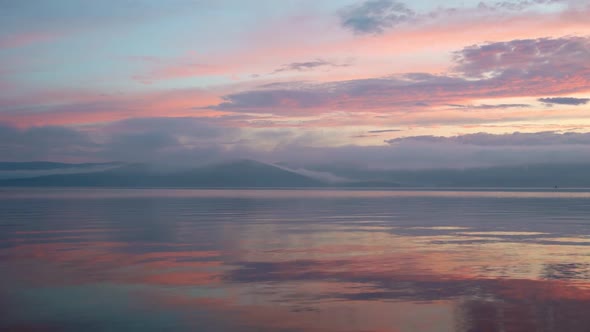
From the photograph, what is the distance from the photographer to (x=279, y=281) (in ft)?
57.6

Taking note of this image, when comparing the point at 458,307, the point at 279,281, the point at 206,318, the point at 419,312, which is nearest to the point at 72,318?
the point at 206,318

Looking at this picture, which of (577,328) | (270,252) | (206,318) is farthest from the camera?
(270,252)

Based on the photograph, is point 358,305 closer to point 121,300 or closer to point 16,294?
point 121,300

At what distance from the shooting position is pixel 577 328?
40.1 feet

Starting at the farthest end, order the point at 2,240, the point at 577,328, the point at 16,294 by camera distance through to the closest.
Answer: the point at 2,240
the point at 16,294
the point at 577,328

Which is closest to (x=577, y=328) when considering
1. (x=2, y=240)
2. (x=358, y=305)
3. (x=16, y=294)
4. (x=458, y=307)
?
(x=458, y=307)

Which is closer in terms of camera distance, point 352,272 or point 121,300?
point 121,300

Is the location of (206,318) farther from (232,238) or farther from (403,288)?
(232,238)

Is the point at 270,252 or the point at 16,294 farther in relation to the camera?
the point at 270,252

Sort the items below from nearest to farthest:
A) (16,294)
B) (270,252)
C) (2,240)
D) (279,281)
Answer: (16,294)
(279,281)
(270,252)
(2,240)

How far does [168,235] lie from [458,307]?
A: 63.7ft

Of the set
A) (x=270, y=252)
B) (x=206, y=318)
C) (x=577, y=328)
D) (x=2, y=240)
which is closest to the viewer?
(x=577, y=328)

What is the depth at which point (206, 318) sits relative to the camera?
13227 mm

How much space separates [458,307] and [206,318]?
5.87 m
